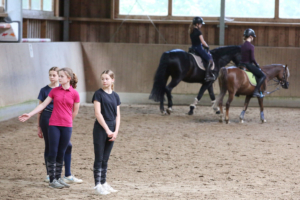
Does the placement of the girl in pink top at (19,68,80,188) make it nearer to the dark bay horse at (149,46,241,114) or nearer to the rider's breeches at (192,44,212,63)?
the dark bay horse at (149,46,241,114)

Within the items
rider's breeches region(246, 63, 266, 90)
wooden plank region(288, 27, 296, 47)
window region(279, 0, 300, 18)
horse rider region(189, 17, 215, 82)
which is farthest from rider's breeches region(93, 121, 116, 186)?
window region(279, 0, 300, 18)

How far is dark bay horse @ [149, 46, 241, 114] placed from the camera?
1036 centimetres

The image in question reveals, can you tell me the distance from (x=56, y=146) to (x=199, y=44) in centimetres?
673

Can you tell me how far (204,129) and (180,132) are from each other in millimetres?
615

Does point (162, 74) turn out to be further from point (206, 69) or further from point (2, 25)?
point (2, 25)

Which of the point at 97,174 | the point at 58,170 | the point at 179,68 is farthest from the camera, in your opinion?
the point at 179,68

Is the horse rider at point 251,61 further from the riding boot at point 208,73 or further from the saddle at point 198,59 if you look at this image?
the saddle at point 198,59

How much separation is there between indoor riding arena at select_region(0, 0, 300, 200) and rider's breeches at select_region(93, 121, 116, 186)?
22 mm

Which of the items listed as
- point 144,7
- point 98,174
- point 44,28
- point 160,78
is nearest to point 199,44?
point 160,78

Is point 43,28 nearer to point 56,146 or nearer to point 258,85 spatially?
point 258,85

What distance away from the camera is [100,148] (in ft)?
13.9

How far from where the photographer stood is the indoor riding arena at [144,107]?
4539 millimetres

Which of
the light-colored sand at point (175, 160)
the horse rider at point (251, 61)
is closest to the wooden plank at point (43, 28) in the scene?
the light-colored sand at point (175, 160)

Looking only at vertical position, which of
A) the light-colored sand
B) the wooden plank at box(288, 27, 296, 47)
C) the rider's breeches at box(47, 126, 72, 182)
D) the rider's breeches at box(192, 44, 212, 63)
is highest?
the wooden plank at box(288, 27, 296, 47)
